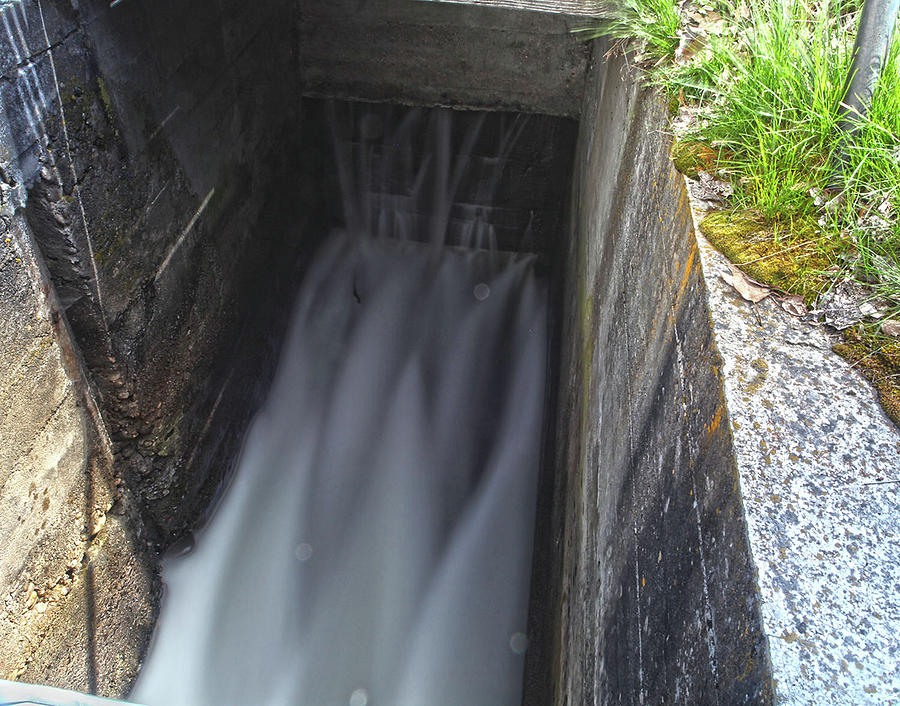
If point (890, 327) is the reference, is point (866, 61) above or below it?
above

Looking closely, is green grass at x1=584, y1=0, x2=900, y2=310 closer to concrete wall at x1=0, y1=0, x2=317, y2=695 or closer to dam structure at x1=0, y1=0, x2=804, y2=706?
dam structure at x1=0, y1=0, x2=804, y2=706

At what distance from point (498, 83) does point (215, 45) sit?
235 centimetres

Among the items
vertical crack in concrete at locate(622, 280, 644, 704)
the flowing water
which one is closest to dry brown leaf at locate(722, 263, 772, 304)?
vertical crack in concrete at locate(622, 280, 644, 704)

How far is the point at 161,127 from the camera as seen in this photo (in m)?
3.53

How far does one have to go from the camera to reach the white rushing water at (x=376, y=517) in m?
3.89

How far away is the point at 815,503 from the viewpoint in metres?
1.20

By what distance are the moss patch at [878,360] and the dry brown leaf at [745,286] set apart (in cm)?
19

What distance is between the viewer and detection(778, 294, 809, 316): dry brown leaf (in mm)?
1539

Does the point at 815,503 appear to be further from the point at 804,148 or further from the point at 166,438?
the point at 166,438

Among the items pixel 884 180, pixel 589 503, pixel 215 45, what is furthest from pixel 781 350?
pixel 215 45

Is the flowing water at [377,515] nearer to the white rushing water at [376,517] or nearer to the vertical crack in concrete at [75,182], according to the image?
the white rushing water at [376,517]

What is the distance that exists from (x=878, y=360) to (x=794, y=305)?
216 mm

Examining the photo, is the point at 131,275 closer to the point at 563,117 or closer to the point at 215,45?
the point at 215,45

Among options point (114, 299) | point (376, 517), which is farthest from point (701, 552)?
point (376, 517)
